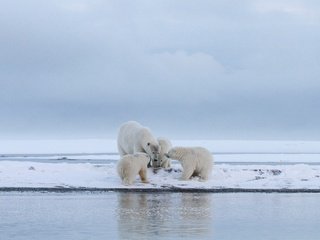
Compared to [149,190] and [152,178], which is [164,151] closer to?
[152,178]

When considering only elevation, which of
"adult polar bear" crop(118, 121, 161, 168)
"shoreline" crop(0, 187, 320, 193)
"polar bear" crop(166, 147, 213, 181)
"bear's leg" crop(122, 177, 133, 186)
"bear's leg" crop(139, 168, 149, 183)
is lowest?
"shoreline" crop(0, 187, 320, 193)

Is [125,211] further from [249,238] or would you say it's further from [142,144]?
[142,144]

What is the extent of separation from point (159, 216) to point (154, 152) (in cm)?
756

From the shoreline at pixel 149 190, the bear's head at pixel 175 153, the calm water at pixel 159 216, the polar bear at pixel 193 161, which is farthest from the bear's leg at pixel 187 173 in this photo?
the calm water at pixel 159 216

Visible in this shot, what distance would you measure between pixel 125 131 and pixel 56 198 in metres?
5.86

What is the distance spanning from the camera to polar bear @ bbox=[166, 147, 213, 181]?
64.6 ft

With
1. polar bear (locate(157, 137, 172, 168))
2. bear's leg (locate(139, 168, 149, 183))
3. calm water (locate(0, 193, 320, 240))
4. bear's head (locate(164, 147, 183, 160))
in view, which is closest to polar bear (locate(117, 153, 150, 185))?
bear's leg (locate(139, 168, 149, 183))

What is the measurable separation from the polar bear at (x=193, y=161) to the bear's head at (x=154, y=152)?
0.35 m

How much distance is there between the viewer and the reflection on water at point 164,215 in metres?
10.9

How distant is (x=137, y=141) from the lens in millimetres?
20891

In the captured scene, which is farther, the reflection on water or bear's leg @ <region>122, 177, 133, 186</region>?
bear's leg @ <region>122, 177, 133, 186</region>

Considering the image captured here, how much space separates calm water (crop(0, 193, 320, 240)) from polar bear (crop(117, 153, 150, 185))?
1524 mm

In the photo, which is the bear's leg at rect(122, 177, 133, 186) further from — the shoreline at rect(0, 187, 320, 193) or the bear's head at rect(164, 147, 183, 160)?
the bear's head at rect(164, 147, 183, 160)

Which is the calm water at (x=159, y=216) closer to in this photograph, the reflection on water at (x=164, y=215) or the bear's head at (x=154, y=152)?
the reflection on water at (x=164, y=215)
